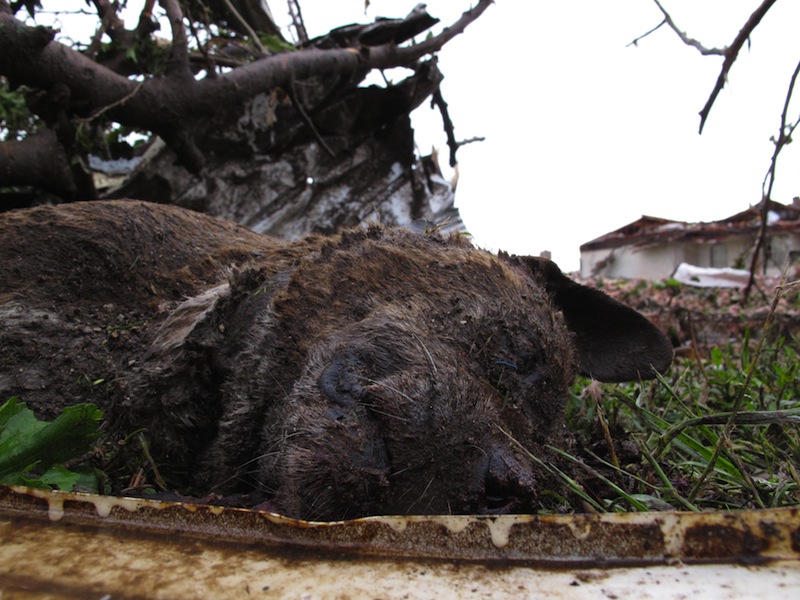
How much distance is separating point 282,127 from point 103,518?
6.33 m

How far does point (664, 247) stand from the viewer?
15242 millimetres

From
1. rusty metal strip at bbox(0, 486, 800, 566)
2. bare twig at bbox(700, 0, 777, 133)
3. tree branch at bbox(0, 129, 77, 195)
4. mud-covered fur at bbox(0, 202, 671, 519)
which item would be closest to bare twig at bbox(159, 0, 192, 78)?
tree branch at bbox(0, 129, 77, 195)

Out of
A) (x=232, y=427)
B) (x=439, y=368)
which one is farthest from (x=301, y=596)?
(x=232, y=427)

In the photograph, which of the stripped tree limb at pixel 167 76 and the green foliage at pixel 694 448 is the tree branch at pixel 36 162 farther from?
the green foliage at pixel 694 448

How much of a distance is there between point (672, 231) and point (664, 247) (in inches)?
17.6

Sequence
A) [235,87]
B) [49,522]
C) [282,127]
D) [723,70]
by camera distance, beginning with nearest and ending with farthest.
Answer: [49,522], [723,70], [235,87], [282,127]

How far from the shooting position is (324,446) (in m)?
1.61

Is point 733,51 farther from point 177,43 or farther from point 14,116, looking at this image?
point 14,116

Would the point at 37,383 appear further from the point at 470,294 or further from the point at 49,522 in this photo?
the point at 470,294

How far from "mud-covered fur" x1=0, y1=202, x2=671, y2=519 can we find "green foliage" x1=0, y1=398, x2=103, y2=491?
1.49 ft

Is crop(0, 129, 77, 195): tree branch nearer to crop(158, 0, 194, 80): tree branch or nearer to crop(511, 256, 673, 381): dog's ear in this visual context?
crop(158, 0, 194, 80): tree branch

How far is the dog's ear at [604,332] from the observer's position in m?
2.82

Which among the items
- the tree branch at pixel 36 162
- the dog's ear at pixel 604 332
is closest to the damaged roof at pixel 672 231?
the dog's ear at pixel 604 332

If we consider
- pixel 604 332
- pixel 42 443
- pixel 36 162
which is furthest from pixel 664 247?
pixel 42 443
